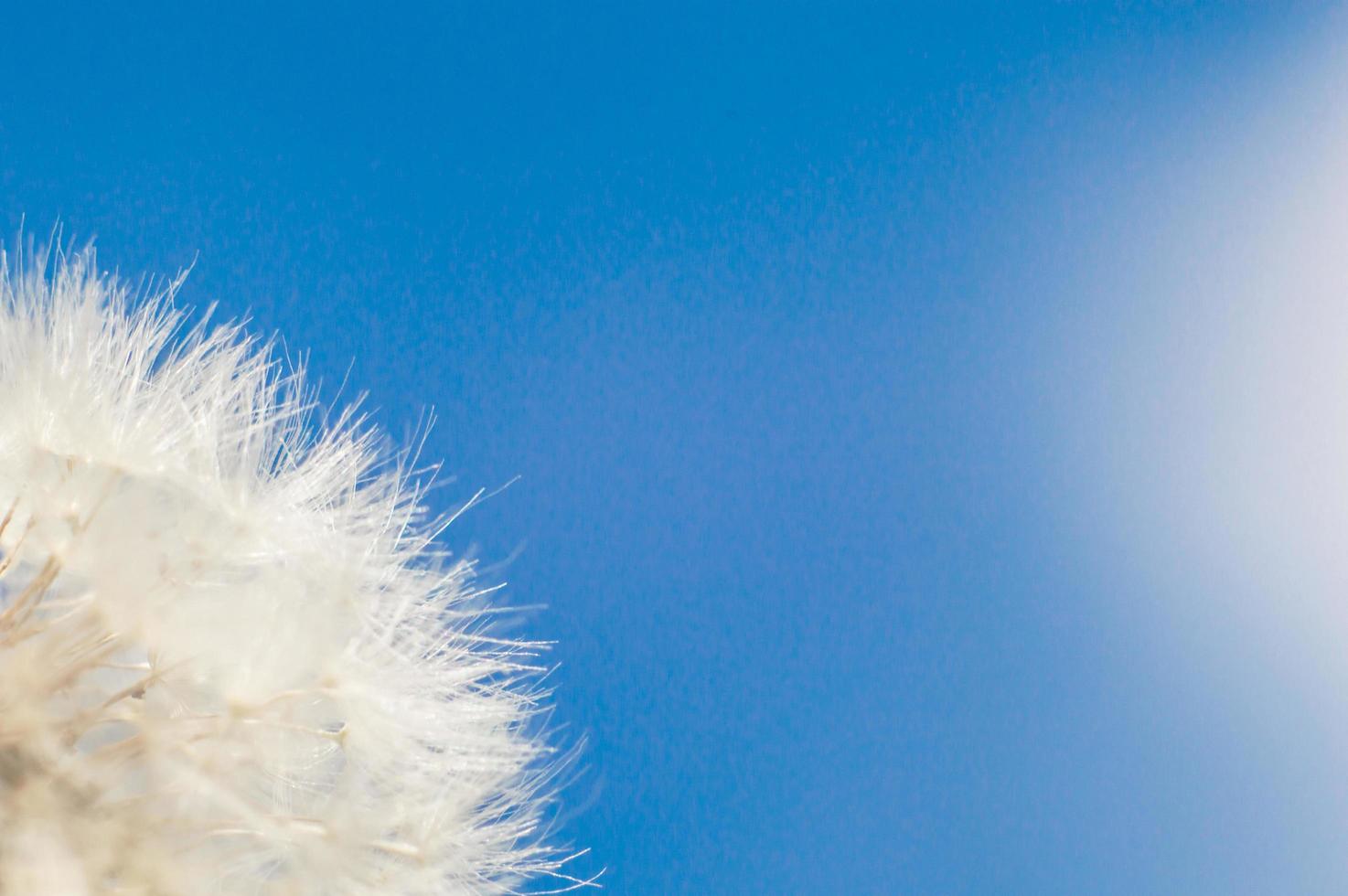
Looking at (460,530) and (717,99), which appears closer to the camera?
(460,530)

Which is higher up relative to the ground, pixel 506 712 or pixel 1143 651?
pixel 1143 651

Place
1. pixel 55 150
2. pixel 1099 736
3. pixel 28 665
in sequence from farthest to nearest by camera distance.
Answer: pixel 1099 736 → pixel 55 150 → pixel 28 665

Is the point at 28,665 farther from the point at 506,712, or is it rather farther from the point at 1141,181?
the point at 1141,181

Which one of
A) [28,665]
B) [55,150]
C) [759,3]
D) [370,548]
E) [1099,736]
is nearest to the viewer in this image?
[28,665]

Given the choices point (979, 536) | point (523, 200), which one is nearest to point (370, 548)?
point (523, 200)

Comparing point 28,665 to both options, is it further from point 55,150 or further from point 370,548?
point 55,150

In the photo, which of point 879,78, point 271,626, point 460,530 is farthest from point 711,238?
point 271,626

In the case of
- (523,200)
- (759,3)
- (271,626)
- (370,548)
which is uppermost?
(759,3)
